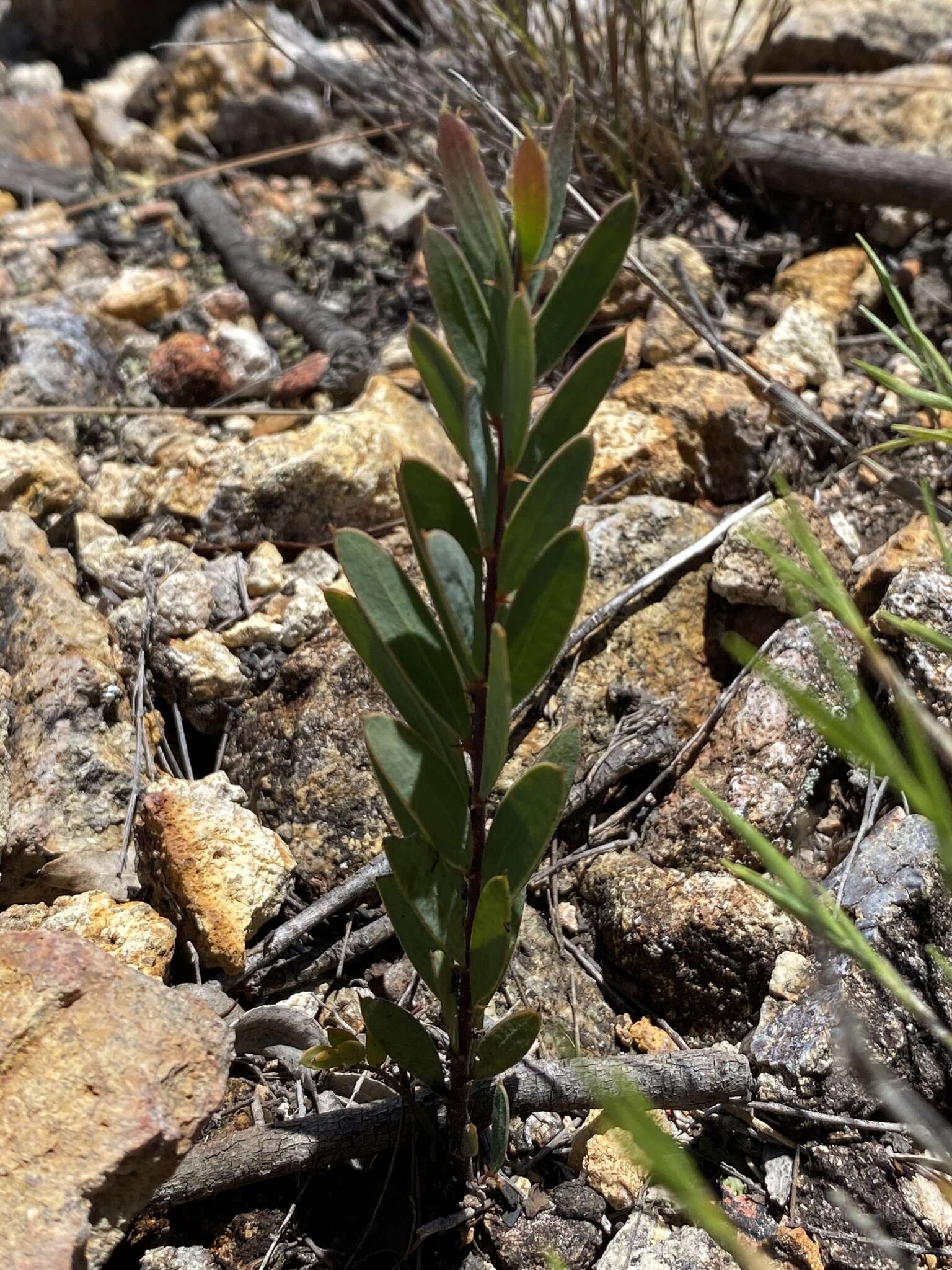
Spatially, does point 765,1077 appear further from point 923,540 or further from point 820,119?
point 820,119

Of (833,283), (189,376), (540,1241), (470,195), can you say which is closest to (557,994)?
(540,1241)

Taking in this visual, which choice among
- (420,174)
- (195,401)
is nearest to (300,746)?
(195,401)

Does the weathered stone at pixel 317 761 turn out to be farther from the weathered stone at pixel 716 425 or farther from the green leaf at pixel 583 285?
the green leaf at pixel 583 285

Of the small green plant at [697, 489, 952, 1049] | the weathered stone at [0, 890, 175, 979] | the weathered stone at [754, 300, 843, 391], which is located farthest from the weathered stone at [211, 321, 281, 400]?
the small green plant at [697, 489, 952, 1049]

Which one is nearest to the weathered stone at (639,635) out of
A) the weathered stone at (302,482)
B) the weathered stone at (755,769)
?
the weathered stone at (755,769)

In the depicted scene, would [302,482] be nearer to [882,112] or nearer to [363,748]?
[363,748]
